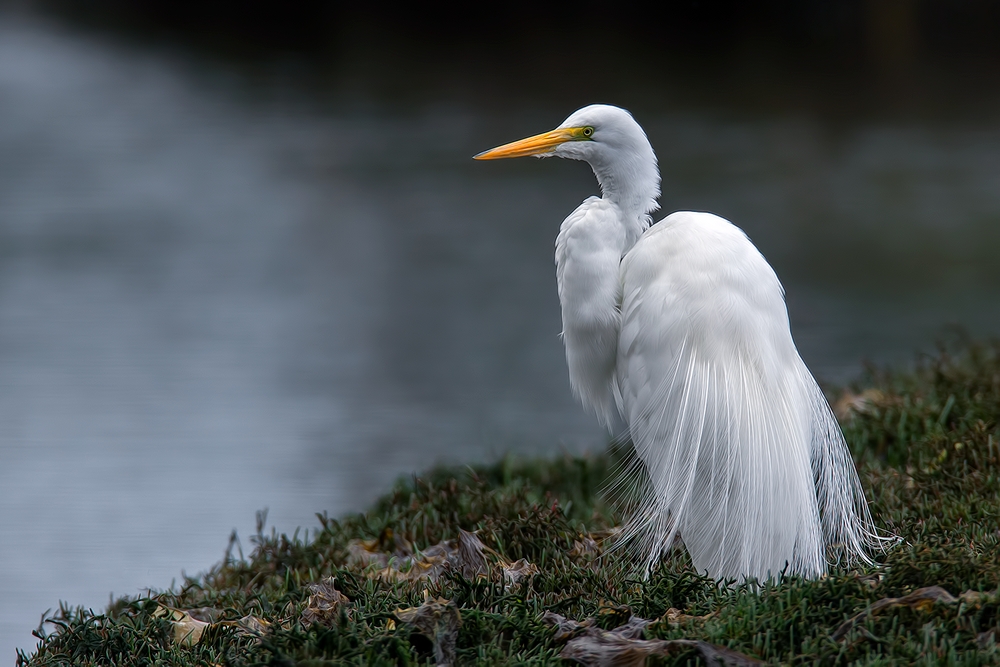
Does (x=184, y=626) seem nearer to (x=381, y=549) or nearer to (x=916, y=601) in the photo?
(x=381, y=549)

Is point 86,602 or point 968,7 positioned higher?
point 968,7

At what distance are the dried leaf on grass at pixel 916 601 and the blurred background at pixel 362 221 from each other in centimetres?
218

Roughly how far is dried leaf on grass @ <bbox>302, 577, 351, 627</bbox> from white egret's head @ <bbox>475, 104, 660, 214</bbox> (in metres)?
0.97

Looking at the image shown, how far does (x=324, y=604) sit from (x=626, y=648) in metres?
0.64

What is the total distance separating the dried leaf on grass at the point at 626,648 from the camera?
1.40m

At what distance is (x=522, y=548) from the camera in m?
2.33

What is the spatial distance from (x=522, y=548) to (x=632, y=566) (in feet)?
1.06

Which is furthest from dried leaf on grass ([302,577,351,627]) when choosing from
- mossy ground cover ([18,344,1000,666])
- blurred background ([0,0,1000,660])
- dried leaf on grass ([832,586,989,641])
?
blurred background ([0,0,1000,660])

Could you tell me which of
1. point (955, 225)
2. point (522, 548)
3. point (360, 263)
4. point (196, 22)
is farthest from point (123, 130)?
point (522, 548)

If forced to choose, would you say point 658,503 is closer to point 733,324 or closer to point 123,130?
point 733,324

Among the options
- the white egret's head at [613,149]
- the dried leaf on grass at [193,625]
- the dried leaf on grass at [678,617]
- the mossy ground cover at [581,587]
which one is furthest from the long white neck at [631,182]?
the dried leaf on grass at [193,625]

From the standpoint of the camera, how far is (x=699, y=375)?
2.04 m

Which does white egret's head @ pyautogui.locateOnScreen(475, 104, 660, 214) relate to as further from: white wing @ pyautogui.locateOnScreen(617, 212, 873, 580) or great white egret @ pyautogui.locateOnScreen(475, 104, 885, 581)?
white wing @ pyautogui.locateOnScreen(617, 212, 873, 580)

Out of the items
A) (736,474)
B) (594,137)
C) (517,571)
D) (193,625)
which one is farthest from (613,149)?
(193,625)
